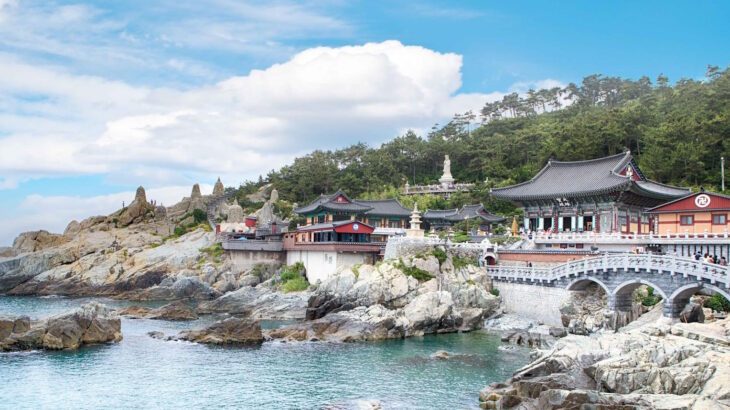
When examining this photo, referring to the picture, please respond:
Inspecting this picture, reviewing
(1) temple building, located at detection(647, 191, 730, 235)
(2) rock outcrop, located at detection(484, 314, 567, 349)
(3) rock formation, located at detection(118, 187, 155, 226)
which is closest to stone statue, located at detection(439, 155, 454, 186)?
(3) rock formation, located at detection(118, 187, 155, 226)

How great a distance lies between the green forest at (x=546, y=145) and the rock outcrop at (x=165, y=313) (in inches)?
1615

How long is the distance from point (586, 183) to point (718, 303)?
18.4m

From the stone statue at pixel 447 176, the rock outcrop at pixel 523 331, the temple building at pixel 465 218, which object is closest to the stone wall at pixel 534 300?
the rock outcrop at pixel 523 331

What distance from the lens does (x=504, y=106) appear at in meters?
131

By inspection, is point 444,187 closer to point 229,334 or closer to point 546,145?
point 546,145

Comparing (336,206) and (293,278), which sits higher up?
(336,206)

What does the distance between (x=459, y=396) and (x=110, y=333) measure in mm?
23763

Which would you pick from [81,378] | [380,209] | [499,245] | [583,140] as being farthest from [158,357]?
[583,140]

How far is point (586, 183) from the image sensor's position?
55156mm

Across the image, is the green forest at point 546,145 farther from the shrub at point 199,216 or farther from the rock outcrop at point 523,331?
the rock outcrop at point 523,331

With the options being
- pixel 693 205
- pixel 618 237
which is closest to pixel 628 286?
pixel 618 237

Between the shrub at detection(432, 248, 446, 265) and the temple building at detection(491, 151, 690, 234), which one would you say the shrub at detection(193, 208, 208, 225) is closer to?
the temple building at detection(491, 151, 690, 234)

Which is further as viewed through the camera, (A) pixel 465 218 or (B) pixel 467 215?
(B) pixel 467 215

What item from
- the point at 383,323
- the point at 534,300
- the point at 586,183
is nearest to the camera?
the point at 383,323
